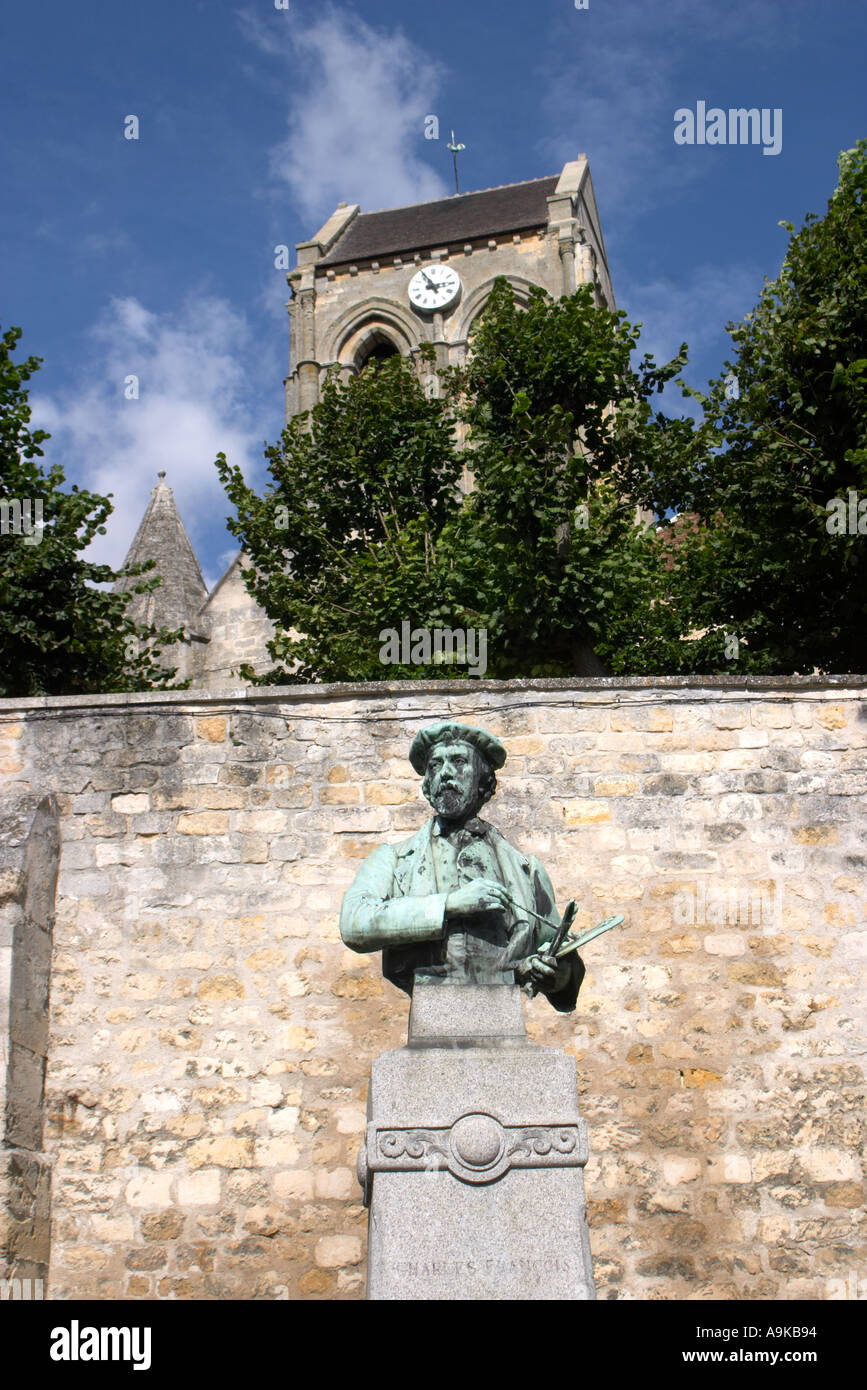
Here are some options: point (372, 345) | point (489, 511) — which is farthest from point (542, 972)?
point (372, 345)

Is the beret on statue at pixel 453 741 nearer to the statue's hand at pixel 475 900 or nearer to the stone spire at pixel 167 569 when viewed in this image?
the statue's hand at pixel 475 900

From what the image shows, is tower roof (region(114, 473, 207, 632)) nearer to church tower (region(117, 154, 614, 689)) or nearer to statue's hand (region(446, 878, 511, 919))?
church tower (region(117, 154, 614, 689))

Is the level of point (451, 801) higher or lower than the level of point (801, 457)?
lower

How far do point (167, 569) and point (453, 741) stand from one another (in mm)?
28058

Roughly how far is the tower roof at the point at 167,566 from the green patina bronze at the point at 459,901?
26960mm

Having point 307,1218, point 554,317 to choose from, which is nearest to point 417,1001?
point 307,1218

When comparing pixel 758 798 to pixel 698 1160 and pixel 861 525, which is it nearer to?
pixel 698 1160

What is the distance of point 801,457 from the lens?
12.4 metres

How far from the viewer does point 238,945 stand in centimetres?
797

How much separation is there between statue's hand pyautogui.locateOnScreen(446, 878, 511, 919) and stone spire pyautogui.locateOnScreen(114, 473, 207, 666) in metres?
27.1

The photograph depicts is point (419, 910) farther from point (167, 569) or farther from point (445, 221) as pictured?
point (445, 221)

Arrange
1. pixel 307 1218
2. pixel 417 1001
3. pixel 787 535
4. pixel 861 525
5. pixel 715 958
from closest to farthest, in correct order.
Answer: pixel 417 1001, pixel 307 1218, pixel 715 958, pixel 861 525, pixel 787 535

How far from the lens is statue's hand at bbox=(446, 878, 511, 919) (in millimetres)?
4605

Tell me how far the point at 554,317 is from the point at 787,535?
242 inches
